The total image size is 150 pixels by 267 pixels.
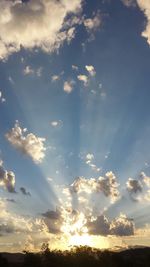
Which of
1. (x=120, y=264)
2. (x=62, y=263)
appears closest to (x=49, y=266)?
(x=62, y=263)

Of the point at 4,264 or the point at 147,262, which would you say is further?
the point at 147,262

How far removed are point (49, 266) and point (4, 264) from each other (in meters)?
15.7

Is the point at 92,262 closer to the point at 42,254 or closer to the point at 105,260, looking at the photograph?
the point at 105,260

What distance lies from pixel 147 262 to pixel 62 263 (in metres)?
31.7

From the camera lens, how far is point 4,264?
11938cm

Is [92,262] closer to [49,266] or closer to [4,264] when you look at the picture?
[49,266]

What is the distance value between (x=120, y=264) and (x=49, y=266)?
24.9 metres

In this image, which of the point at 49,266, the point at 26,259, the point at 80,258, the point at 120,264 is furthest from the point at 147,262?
the point at 26,259

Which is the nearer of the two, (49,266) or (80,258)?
(49,266)

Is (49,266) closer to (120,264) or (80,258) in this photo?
(80,258)

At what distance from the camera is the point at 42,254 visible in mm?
135250

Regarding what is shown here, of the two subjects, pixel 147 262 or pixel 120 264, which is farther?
pixel 147 262

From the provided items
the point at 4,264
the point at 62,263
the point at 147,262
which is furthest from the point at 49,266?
the point at 147,262

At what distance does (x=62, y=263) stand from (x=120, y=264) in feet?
71.6
